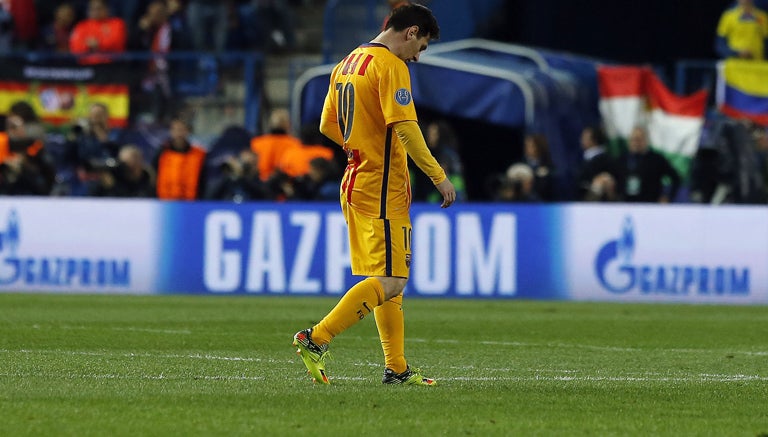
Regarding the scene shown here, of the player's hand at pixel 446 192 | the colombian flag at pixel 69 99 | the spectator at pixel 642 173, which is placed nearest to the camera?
the player's hand at pixel 446 192

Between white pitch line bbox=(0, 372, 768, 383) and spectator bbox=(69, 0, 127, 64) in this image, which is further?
spectator bbox=(69, 0, 127, 64)

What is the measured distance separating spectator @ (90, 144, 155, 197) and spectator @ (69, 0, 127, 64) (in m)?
4.35

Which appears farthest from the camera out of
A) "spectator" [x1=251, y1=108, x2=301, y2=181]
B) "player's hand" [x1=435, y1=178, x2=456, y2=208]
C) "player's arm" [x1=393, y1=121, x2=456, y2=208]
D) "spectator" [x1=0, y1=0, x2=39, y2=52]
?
"spectator" [x1=0, y1=0, x2=39, y2=52]

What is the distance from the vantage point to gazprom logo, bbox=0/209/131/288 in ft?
61.1

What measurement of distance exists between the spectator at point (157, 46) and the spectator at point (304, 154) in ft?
10.8

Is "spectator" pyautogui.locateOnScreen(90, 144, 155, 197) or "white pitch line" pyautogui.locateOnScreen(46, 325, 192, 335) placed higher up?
"spectator" pyautogui.locateOnScreen(90, 144, 155, 197)

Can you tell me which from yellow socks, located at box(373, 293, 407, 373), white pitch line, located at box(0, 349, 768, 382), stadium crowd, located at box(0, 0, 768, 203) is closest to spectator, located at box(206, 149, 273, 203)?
stadium crowd, located at box(0, 0, 768, 203)

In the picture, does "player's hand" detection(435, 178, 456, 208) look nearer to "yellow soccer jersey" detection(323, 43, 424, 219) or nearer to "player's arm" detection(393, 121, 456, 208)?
"player's arm" detection(393, 121, 456, 208)

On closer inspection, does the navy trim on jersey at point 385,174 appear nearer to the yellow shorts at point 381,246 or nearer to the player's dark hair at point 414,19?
the yellow shorts at point 381,246

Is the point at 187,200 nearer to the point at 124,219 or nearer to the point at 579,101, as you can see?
the point at 124,219

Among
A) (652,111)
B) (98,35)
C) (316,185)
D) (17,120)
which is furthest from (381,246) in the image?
(98,35)

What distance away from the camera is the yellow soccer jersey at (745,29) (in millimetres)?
23312

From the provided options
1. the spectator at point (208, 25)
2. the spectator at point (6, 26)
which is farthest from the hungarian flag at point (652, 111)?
the spectator at point (6, 26)

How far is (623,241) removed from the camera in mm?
18484
